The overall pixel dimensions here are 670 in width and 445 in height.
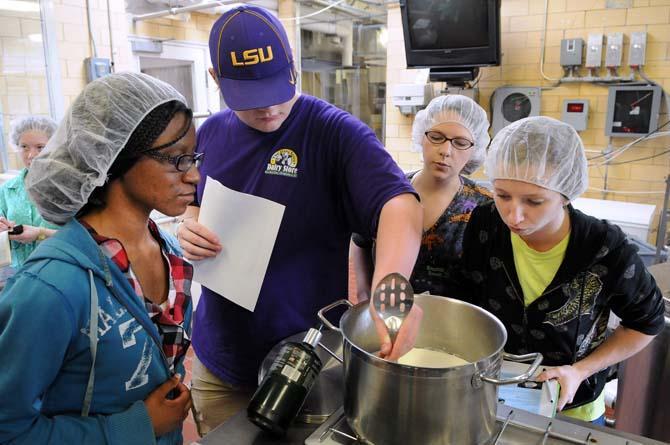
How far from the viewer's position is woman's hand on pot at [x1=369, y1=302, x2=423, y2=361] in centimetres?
69

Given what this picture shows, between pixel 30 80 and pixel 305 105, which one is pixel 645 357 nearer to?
pixel 305 105

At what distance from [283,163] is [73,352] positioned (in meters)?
0.55

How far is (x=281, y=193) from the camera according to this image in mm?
1071

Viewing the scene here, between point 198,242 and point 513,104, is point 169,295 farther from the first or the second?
point 513,104

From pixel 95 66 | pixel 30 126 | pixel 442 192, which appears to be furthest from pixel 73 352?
pixel 95 66

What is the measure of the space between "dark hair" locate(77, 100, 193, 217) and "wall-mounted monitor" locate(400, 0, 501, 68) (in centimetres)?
279

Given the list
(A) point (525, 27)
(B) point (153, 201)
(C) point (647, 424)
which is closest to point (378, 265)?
(B) point (153, 201)

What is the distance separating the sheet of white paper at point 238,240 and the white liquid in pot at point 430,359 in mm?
350

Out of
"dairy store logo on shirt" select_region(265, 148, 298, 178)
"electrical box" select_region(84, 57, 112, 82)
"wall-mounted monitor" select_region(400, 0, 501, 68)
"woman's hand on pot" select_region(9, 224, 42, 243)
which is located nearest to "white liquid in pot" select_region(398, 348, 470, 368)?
"dairy store logo on shirt" select_region(265, 148, 298, 178)

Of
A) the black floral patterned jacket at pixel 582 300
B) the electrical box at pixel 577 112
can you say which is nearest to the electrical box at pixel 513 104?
the electrical box at pixel 577 112

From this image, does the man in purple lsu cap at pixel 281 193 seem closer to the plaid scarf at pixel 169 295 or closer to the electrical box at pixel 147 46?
the plaid scarf at pixel 169 295

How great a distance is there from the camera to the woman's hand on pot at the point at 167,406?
81 cm

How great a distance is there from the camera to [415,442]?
626 mm

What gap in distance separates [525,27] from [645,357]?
2.66 meters
